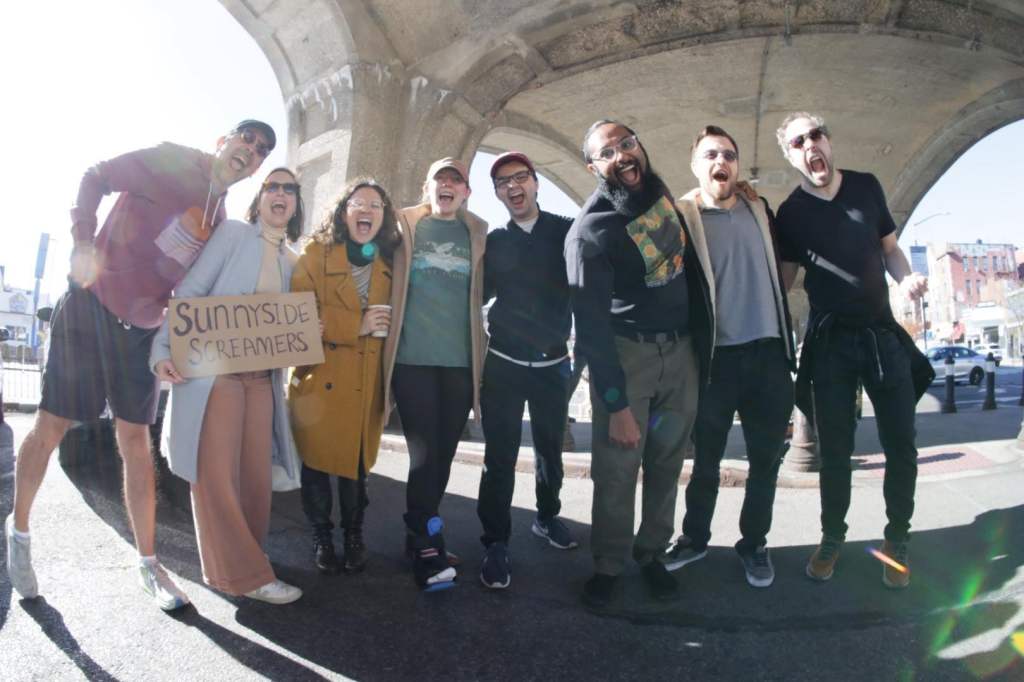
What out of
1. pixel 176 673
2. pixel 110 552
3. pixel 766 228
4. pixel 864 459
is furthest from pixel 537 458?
pixel 864 459

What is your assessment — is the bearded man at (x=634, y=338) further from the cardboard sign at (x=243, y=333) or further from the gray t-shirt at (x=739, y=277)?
the cardboard sign at (x=243, y=333)

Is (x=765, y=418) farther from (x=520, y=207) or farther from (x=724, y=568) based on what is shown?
(x=520, y=207)

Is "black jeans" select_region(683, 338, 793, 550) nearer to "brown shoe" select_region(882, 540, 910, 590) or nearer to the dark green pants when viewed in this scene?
the dark green pants

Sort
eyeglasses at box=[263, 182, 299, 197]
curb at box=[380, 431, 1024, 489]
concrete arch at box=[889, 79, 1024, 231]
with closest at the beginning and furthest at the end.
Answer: eyeglasses at box=[263, 182, 299, 197] → curb at box=[380, 431, 1024, 489] → concrete arch at box=[889, 79, 1024, 231]

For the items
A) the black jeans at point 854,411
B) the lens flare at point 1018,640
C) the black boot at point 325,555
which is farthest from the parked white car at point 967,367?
the black boot at point 325,555

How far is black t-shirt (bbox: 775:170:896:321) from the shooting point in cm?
289

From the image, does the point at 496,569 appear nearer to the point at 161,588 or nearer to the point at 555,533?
the point at 555,533

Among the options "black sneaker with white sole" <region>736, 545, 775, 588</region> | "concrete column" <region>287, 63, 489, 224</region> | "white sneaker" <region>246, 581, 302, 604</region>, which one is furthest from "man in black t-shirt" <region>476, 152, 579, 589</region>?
"concrete column" <region>287, 63, 489, 224</region>

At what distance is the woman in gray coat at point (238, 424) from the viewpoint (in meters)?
2.62

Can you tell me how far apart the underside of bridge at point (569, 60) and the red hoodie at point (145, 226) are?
3335mm

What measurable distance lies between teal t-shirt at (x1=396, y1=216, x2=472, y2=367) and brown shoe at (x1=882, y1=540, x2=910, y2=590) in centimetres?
219

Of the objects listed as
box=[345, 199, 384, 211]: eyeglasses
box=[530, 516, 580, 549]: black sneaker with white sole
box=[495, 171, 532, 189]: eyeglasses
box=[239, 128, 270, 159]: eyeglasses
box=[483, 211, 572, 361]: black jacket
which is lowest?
box=[530, 516, 580, 549]: black sneaker with white sole

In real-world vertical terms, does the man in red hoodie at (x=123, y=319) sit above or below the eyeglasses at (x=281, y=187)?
below

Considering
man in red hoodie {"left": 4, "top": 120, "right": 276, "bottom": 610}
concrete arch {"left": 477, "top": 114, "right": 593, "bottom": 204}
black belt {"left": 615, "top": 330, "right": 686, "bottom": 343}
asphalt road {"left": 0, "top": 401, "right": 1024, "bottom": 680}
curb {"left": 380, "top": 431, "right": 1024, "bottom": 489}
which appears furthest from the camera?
concrete arch {"left": 477, "top": 114, "right": 593, "bottom": 204}
